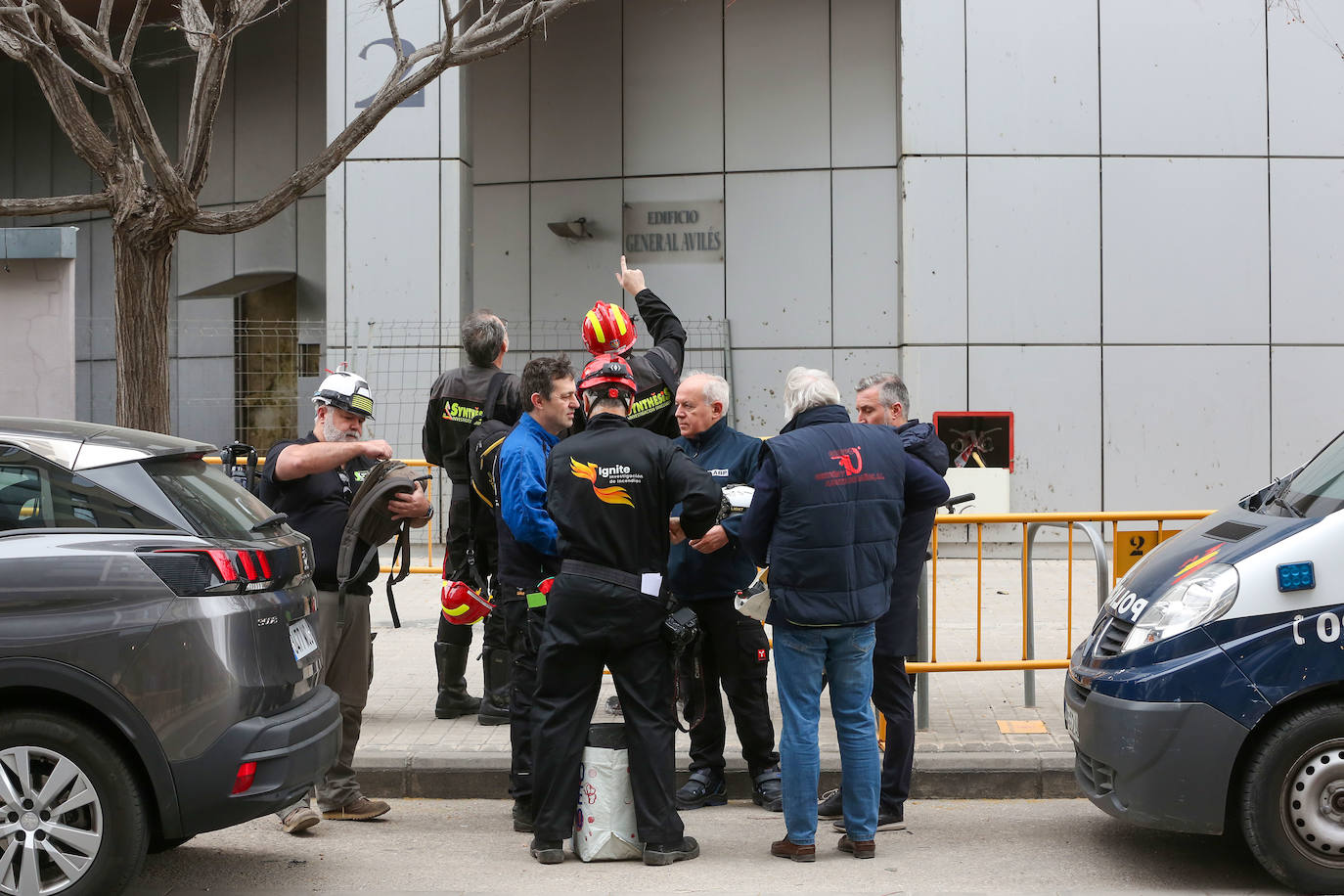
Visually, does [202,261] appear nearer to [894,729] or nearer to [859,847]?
[894,729]

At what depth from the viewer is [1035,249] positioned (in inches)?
528

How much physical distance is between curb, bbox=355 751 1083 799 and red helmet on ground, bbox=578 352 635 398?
2.18 m

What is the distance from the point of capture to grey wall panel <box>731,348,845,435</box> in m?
15.0

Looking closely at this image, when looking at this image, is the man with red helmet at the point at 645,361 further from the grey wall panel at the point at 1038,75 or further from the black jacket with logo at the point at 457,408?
the grey wall panel at the point at 1038,75

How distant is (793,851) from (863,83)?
11429mm

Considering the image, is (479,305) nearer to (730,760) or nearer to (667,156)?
(667,156)

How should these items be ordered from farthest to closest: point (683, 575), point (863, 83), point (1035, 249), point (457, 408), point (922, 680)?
point (863, 83), point (1035, 249), point (457, 408), point (922, 680), point (683, 575)

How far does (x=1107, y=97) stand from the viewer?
13422mm

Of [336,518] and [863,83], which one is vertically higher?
[863,83]

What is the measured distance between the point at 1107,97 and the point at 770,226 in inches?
156

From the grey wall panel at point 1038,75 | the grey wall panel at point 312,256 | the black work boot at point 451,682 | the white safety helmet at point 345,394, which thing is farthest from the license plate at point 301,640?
the grey wall panel at point 312,256

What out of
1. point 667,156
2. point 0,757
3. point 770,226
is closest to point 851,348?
point 770,226

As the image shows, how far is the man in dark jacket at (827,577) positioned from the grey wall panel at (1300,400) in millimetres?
9673

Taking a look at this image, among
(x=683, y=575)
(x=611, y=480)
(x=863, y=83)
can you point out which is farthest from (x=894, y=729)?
(x=863, y=83)
